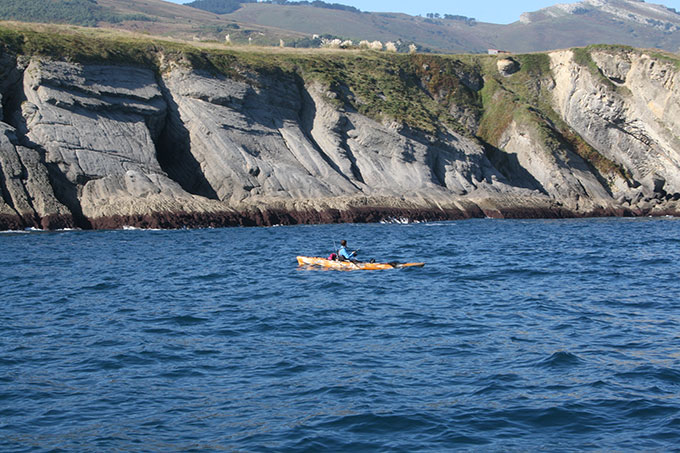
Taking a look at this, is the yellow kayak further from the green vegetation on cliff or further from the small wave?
the green vegetation on cliff

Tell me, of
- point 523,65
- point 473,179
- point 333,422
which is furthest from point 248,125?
point 333,422

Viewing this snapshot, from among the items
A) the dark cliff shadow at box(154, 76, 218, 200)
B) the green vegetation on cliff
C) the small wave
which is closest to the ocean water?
the small wave

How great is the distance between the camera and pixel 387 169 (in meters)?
65.9

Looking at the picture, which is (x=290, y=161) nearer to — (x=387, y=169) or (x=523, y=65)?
(x=387, y=169)

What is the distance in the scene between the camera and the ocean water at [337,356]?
12.9m

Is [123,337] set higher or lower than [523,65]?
lower

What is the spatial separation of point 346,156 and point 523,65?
109 feet

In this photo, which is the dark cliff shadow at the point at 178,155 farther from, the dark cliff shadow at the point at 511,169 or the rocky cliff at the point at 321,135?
the dark cliff shadow at the point at 511,169

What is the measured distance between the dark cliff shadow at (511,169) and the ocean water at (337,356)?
130 feet

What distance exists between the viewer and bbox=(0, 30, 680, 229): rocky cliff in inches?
2039

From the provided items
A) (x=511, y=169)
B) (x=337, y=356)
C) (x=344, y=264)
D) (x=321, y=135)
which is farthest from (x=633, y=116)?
(x=337, y=356)

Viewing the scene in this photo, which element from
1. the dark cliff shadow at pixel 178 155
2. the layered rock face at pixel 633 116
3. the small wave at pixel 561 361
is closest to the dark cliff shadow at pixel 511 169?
the layered rock face at pixel 633 116

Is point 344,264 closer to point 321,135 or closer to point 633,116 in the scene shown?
point 321,135

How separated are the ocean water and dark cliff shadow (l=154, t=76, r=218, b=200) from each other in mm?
24880
